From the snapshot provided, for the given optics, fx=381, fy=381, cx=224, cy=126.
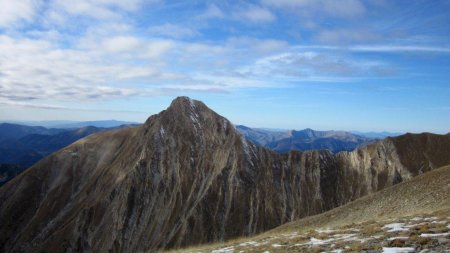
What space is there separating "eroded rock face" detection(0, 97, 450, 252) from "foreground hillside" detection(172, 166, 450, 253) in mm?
44140

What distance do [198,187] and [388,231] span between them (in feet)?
238

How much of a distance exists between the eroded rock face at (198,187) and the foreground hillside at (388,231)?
145ft

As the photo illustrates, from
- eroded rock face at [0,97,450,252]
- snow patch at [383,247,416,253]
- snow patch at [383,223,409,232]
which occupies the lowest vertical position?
eroded rock face at [0,97,450,252]

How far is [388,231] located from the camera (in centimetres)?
1911

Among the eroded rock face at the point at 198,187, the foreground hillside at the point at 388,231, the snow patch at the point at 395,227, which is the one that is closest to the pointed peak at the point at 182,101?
the eroded rock face at the point at 198,187

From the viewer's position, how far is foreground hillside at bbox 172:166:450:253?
15.7 m

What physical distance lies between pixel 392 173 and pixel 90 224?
7092 cm

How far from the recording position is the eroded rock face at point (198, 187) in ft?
272

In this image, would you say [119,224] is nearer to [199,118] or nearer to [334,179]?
[199,118]

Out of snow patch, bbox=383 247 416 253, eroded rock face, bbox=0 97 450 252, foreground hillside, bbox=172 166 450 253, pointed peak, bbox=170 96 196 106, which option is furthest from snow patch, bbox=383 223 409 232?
pointed peak, bbox=170 96 196 106

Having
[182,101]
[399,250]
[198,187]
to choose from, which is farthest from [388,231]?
[182,101]

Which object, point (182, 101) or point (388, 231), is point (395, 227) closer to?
point (388, 231)

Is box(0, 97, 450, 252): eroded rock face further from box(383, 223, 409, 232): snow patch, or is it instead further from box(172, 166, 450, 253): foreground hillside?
box(383, 223, 409, 232): snow patch

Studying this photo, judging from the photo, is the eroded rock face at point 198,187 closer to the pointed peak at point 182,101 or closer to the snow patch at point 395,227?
the pointed peak at point 182,101
